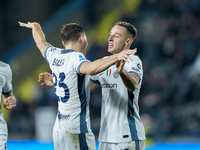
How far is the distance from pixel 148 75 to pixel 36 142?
3.67m

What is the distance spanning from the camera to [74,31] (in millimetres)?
4133

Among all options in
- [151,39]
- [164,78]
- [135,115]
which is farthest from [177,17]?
[135,115]

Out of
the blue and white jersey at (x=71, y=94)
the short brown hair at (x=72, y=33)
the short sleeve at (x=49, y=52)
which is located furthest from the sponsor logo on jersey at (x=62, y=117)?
the short brown hair at (x=72, y=33)

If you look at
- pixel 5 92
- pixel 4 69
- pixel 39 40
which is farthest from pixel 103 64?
pixel 5 92

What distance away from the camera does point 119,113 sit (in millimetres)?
4293

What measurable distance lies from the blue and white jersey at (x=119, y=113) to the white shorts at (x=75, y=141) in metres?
0.34

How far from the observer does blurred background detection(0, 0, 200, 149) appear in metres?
10.5

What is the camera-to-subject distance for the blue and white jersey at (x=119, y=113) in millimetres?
4262

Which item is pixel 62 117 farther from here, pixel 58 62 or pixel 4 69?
pixel 4 69

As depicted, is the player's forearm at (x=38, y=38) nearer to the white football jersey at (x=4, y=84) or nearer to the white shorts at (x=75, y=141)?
the white football jersey at (x=4, y=84)

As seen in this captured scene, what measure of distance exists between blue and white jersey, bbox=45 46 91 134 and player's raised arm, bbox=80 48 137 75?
11.7 inches

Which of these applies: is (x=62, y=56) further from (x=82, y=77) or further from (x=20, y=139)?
(x=20, y=139)

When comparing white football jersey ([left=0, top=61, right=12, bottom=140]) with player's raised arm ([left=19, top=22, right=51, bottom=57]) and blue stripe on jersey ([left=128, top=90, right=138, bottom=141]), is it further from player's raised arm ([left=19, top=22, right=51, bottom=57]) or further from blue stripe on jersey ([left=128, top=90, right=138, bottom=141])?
blue stripe on jersey ([left=128, top=90, right=138, bottom=141])

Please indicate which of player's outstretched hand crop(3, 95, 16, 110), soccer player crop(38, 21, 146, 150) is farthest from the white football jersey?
soccer player crop(38, 21, 146, 150)
